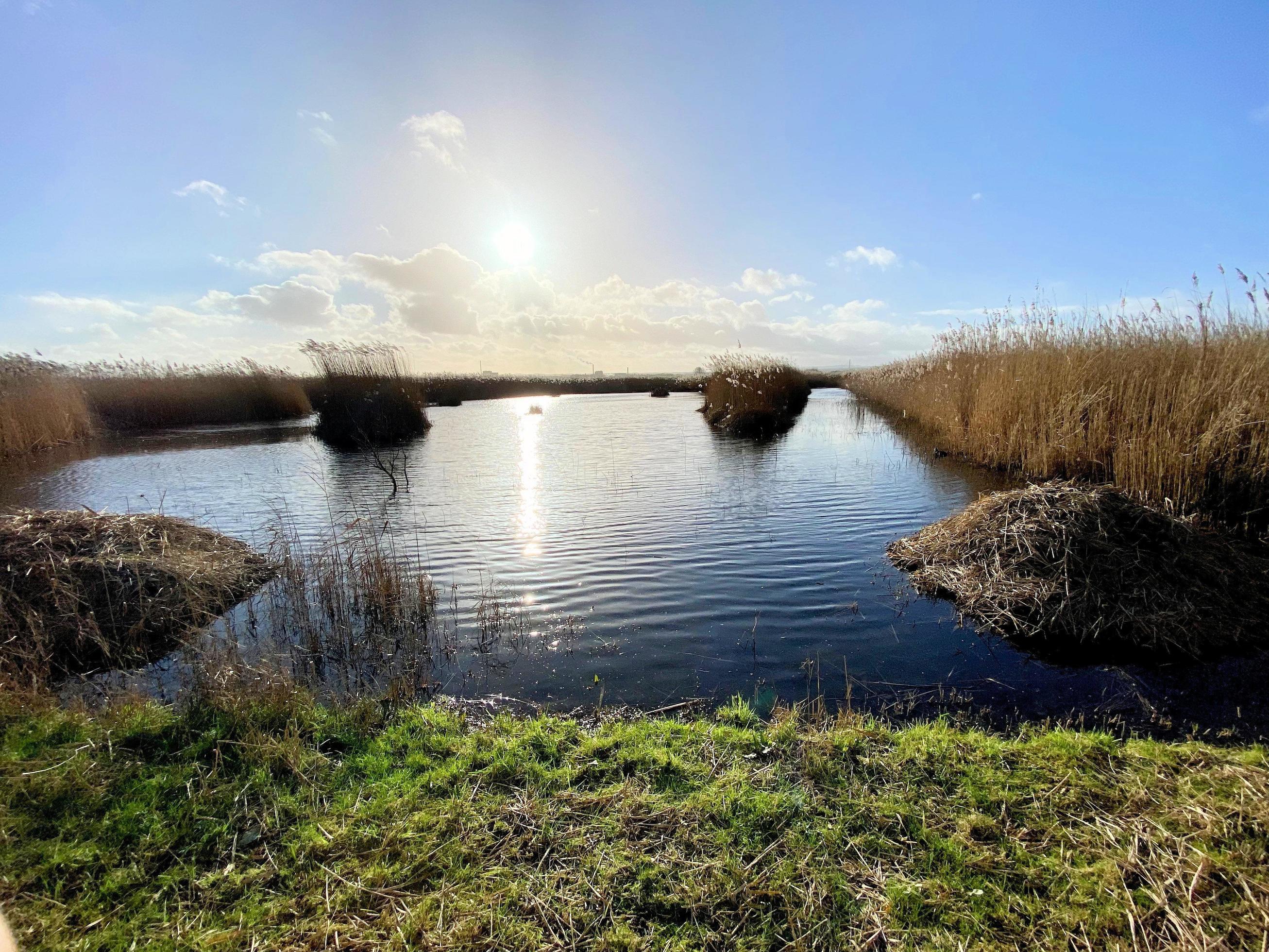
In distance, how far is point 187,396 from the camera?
2783cm

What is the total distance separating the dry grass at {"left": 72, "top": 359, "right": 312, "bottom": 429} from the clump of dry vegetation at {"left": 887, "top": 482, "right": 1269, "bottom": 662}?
105 feet

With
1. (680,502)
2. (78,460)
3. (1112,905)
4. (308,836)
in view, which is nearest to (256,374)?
(78,460)

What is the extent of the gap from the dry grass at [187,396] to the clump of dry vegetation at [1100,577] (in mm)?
32053

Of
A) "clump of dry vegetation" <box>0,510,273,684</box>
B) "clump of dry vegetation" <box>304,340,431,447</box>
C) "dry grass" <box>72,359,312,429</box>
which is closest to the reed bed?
"dry grass" <box>72,359,312,429</box>

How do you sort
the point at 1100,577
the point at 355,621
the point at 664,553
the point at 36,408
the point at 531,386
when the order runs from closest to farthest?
1. the point at 1100,577
2. the point at 355,621
3. the point at 664,553
4. the point at 36,408
5. the point at 531,386

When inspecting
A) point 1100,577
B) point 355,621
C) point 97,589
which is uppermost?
point 97,589

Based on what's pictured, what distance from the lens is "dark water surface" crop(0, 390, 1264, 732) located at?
4.89 metres

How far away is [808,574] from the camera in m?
7.45

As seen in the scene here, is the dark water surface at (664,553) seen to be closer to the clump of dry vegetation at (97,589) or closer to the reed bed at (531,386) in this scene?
the clump of dry vegetation at (97,589)

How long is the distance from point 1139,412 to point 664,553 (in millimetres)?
7958

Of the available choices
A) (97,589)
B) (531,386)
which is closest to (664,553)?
(97,589)

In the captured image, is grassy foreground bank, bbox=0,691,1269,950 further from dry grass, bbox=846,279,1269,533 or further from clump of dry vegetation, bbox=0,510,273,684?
dry grass, bbox=846,279,1269,533

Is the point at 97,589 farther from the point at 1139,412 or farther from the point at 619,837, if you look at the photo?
the point at 1139,412

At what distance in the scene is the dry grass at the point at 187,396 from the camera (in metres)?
26.2
